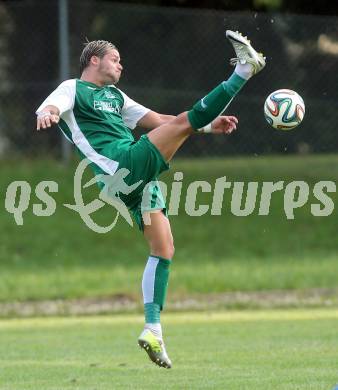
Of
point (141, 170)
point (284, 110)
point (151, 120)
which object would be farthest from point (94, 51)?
point (284, 110)

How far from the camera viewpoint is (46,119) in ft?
22.6

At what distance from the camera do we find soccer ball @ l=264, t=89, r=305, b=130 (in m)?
7.76

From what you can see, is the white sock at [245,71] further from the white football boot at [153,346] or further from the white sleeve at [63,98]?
the white football boot at [153,346]

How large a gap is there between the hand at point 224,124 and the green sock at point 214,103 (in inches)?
17.4

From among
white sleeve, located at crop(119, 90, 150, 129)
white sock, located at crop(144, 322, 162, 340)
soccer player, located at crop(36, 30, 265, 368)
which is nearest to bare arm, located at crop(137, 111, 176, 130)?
white sleeve, located at crop(119, 90, 150, 129)

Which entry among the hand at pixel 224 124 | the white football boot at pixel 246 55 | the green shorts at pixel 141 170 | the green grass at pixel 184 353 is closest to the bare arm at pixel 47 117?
the green shorts at pixel 141 170

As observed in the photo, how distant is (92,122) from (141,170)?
1.91ft

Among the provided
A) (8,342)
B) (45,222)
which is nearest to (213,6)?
(45,222)

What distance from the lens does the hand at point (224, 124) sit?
25.1 ft

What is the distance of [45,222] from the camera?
16266 millimetres

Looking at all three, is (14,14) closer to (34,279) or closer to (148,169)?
(34,279)

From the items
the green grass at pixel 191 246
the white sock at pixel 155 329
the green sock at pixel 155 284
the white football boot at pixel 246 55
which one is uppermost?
the white football boot at pixel 246 55

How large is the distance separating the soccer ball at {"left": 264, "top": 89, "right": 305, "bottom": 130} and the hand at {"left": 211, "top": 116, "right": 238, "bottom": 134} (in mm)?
304

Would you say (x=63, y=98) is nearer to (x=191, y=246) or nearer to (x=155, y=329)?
(x=155, y=329)
